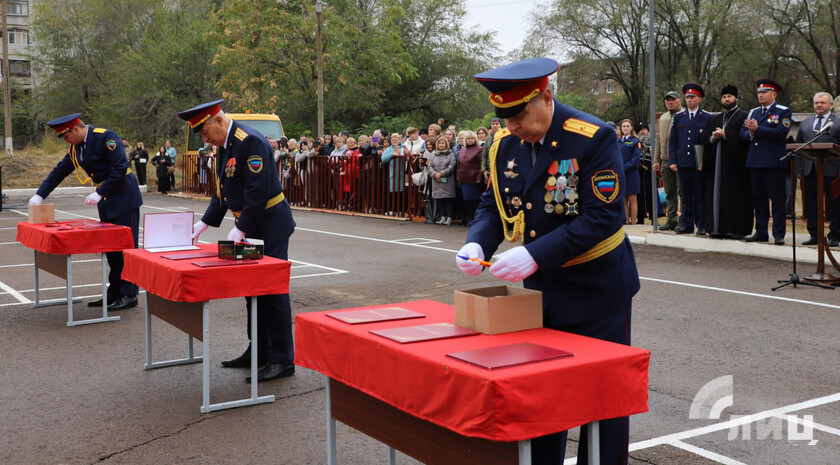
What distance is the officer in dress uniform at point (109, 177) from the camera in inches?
361

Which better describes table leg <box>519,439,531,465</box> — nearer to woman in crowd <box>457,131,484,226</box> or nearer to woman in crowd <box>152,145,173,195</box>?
woman in crowd <box>457,131,484,226</box>

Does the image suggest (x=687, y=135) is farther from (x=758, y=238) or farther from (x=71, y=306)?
(x=71, y=306)

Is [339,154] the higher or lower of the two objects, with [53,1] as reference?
lower

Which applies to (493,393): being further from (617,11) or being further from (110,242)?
(617,11)

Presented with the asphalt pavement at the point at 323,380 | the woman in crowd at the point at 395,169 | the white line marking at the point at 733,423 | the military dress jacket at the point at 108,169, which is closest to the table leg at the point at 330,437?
the asphalt pavement at the point at 323,380

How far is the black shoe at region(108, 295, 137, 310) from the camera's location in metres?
9.32

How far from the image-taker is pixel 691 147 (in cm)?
1395

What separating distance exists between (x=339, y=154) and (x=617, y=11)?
25.5m

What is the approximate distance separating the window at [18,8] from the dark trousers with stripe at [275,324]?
319 feet

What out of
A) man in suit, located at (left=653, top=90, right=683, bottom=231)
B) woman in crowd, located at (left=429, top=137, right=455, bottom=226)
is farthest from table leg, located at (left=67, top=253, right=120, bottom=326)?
woman in crowd, located at (left=429, top=137, right=455, bottom=226)

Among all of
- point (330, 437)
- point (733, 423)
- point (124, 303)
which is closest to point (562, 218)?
point (330, 437)

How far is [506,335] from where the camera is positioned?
3.39 m

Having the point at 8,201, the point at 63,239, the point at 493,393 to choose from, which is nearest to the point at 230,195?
the point at 63,239

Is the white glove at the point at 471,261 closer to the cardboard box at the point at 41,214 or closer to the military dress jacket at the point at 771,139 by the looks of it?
the cardboard box at the point at 41,214
